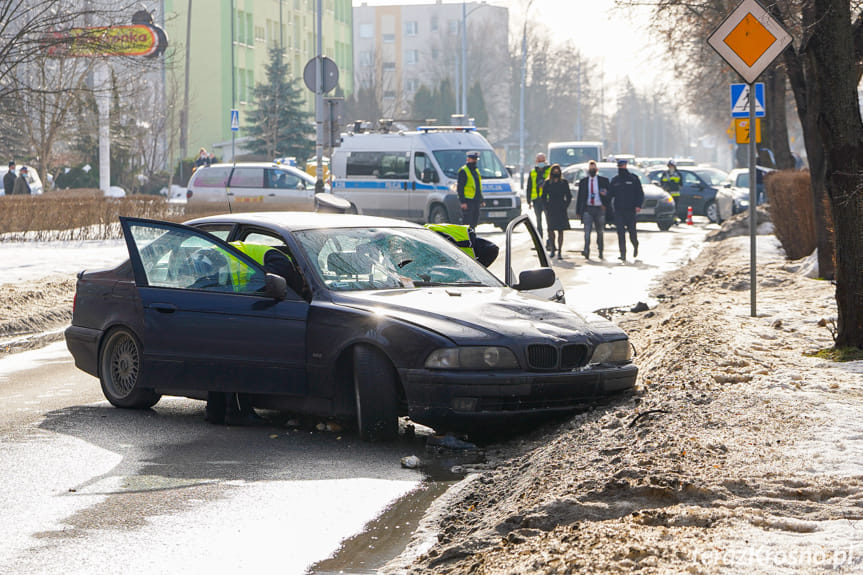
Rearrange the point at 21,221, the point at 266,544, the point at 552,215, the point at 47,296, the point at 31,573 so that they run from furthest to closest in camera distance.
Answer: the point at 21,221 → the point at 552,215 → the point at 47,296 → the point at 266,544 → the point at 31,573

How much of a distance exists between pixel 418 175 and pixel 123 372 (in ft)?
70.9

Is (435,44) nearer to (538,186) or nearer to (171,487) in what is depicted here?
(538,186)

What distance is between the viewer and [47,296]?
626 inches

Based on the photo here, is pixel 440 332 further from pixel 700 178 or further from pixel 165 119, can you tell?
pixel 165 119

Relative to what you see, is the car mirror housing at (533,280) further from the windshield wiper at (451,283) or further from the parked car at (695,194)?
the parked car at (695,194)

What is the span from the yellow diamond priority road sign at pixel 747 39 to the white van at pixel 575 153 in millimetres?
37025

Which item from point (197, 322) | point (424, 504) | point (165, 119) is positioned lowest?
point (424, 504)

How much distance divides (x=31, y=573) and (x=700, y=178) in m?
→ 36.0

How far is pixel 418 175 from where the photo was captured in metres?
30.4

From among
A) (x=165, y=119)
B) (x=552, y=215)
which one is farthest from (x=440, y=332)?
(x=165, y=119)

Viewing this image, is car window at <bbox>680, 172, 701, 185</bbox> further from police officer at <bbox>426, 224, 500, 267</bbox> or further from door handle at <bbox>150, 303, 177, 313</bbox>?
door handle at <bbox>150, 303, 177, 313</bbox>

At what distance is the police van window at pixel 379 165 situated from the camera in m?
30.8

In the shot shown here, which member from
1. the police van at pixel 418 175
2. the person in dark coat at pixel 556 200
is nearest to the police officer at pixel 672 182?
the police van at pixel 418 175

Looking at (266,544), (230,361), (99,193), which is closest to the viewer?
(266,544)
